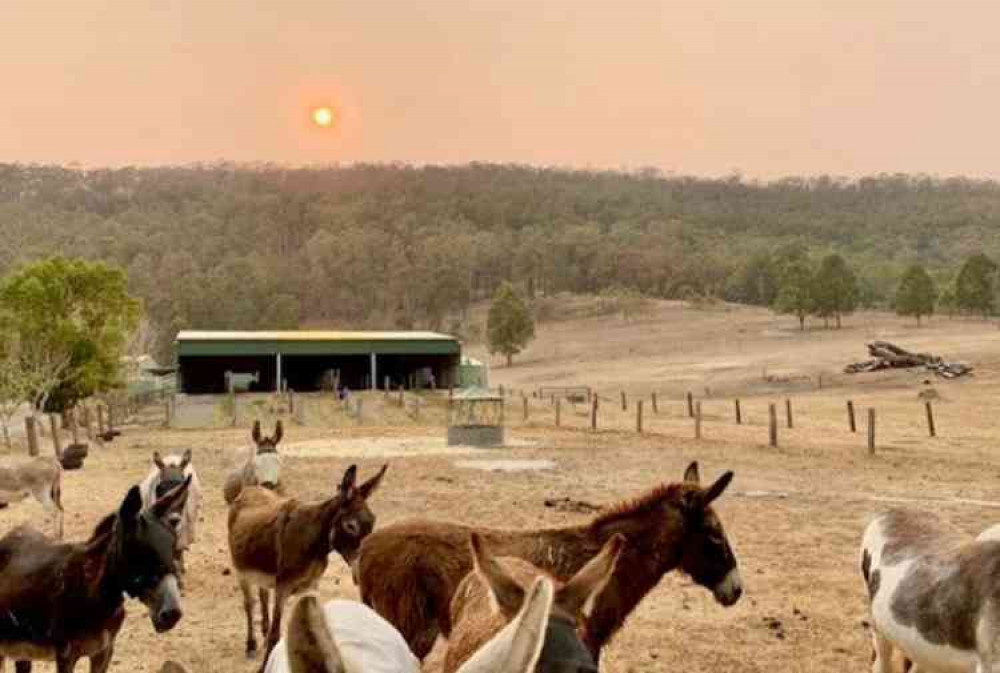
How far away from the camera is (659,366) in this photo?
8538cm

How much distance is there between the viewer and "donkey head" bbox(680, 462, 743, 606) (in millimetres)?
7727

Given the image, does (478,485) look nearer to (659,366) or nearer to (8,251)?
(659,366)

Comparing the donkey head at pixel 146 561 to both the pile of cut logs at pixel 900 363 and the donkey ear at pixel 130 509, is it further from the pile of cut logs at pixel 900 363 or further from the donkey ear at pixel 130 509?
the pile of cut logs at pixel 900 363

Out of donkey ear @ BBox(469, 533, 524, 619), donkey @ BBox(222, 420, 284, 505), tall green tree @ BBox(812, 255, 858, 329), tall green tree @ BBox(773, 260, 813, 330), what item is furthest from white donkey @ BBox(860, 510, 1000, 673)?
tall green tree @ BBox(773, 260, 813, 330)

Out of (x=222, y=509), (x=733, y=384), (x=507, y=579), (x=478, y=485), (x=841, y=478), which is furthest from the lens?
(x=733, y=384)

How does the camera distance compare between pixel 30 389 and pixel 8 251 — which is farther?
pixel 8 251

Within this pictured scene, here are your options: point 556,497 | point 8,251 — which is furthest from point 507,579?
point 8,251

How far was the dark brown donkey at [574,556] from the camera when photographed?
6980mm

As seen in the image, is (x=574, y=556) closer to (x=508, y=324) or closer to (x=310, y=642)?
(x=310, y=642)

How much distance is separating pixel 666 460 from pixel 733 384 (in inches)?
1667

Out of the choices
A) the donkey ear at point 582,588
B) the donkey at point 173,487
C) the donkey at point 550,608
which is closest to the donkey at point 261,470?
the donkey at point 173,487

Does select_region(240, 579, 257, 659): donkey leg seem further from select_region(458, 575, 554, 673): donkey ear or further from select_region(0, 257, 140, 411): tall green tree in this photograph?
select_region(0, 257, 140, 411): tall green tree

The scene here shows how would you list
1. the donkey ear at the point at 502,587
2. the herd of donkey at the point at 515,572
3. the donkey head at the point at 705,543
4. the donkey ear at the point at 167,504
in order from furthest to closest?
the donkey head at the point at 705,543, the donkey ear at the point at 167,504, the herd of donkey at the point at 515,572, the donkey ear at the point at 502,587

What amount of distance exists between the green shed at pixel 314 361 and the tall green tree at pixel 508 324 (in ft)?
89.6
